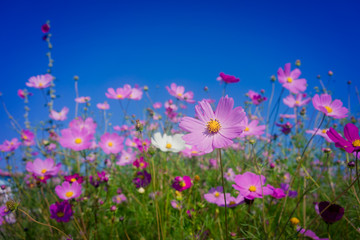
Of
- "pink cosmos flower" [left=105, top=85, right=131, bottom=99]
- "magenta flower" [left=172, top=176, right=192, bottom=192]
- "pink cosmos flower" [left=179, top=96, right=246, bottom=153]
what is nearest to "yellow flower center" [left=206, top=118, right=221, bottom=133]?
"pink cosmos flower" [left=179, top=96, right=246, bottom=153]

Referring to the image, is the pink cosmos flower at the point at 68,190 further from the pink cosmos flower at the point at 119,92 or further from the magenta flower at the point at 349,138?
the magenta flower at the point at 349,138

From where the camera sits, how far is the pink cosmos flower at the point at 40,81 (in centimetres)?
205

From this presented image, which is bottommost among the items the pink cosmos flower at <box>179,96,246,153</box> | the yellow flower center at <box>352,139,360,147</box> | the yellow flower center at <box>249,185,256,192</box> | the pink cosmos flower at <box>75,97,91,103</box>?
the yellow flower center at <box>249,185,256,192</box>

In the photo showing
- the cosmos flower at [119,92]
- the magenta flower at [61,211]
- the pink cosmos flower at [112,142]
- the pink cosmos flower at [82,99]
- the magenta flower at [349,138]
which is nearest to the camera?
the magenta flower at [349,138]

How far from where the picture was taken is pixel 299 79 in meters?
1.41

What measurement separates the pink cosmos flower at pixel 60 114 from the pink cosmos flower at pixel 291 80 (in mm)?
Result: 1948

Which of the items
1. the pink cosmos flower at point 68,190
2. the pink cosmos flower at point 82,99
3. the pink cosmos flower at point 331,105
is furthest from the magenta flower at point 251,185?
the pink cosmos flower at point 82,99

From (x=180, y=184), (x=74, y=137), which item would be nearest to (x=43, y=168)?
(x=74, y=137)

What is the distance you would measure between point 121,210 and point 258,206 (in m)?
1.02

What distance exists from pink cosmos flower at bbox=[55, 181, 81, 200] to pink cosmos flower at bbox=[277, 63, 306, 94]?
117 centimetres

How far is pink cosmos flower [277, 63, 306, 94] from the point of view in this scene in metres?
1.16

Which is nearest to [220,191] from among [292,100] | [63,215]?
[63,215]

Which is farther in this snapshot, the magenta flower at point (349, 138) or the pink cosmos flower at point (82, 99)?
the pink cosmos flower at point (82, 99)

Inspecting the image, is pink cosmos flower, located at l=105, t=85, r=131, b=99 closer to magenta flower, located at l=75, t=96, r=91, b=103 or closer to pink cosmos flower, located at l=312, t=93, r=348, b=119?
magenta flower, located at l=75, t=96, r=91, b=103
